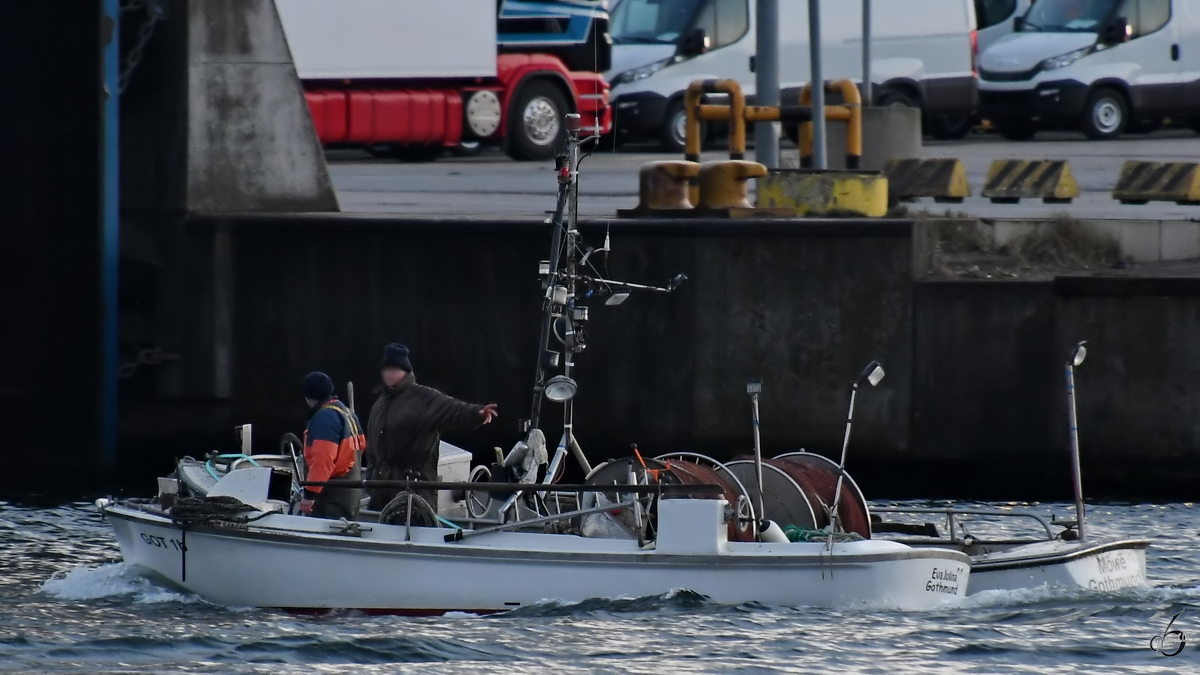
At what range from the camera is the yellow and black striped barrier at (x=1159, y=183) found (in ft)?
62.7

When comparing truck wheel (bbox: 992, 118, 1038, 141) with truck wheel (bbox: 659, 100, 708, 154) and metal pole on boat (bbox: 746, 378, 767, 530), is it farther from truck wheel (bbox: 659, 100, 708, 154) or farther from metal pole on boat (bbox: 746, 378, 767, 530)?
metal pole on boat (bbox: 746, 378, 767, 530)

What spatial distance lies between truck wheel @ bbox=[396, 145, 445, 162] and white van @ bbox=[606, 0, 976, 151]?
2397 millimetres

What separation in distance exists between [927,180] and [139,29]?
25.4ft

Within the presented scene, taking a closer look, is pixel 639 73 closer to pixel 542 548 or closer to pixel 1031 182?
pixel 1031 182

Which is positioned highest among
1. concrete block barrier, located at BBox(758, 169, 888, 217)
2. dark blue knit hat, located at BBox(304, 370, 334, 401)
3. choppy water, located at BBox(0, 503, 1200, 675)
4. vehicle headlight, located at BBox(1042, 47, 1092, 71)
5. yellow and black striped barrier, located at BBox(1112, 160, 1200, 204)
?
vehicle headlight, located at BBox(1042, 47, 1092, 71)

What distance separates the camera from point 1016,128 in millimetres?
28656

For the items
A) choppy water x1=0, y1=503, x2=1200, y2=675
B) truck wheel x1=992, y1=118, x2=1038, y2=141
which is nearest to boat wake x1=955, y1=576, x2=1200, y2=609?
choppy water x1=0, y1=503, x2=1200, y2=675

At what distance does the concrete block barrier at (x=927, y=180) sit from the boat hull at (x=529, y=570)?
27.7 feet

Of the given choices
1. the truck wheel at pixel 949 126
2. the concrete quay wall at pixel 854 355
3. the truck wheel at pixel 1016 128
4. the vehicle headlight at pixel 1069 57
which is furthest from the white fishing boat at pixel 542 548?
the truck wheel at pixel 1016 128

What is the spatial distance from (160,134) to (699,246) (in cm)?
471

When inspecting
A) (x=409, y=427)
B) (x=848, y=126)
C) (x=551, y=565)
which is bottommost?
(x=551, y=565)

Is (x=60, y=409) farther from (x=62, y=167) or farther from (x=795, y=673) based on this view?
(x=795, y=673)

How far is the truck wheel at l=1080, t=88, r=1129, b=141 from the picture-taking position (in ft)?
90.7

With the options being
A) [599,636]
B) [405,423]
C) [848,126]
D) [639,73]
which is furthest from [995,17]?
[599,636]
